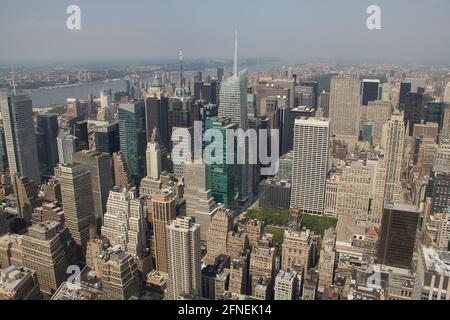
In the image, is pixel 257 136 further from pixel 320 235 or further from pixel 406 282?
pixel 406 282

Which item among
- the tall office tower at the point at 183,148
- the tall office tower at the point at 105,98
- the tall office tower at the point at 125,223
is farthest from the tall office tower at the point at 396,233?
the tall office tower at the point at 105,98

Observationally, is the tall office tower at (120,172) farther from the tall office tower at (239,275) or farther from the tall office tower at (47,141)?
the tall office tower at (239,275)

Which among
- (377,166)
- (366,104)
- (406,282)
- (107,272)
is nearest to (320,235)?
(377,166)

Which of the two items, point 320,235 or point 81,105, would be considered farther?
point 81,105

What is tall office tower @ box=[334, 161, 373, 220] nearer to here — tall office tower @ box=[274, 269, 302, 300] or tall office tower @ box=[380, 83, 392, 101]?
tall office tower @ box=[380, 83, 392, 101]

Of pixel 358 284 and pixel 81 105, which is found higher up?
pixel 81 105

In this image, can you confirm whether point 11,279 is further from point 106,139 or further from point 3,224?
point 106,139
